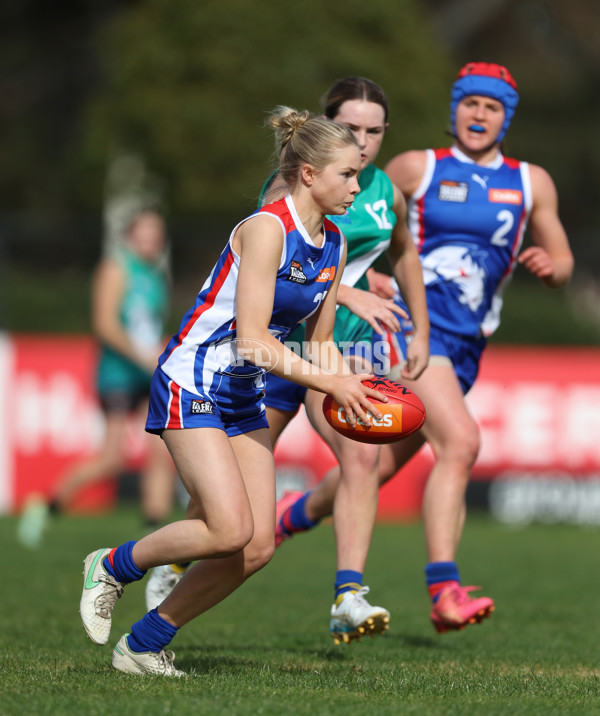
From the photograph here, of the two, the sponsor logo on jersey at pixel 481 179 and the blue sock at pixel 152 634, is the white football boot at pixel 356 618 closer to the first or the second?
the blue sock at pixel 152 634

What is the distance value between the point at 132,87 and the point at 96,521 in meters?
9.48

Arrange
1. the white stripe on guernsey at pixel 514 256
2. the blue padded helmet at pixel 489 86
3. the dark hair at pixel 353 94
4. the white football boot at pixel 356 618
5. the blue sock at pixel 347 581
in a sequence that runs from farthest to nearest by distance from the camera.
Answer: the white stripe on guernsey at pixel 514 256 < the blue padded helmet at pixel 489 86 < the dark hair at pixel 353 94 < the blue sock at pixel 347 581 < the white football boot at pixel 356 618

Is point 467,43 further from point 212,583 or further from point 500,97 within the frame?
point 212,583

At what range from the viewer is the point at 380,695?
4.22m

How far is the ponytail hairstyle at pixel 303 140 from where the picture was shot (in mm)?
4539

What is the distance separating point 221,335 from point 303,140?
0.79 metres

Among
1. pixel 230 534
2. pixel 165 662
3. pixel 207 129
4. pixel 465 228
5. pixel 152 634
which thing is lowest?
pixel 165 662

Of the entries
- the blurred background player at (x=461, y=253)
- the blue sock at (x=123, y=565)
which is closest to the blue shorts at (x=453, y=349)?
the blurred background player at (x=461, y=253)

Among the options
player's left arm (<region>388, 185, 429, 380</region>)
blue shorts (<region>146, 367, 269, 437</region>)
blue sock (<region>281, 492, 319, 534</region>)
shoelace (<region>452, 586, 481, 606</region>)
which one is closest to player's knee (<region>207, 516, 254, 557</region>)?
blue shorts (<region>146, 367, 269, 437</region>)

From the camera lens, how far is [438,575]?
226 inches

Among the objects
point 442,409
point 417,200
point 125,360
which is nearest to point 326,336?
point 442,409

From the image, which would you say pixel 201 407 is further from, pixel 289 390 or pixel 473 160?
pixel 473 160

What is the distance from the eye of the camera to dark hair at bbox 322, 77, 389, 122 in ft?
17.9

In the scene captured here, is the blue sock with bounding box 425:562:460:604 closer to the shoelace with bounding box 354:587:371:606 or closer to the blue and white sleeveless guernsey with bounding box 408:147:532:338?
the shoelace with bounding box 354:587:371:606
